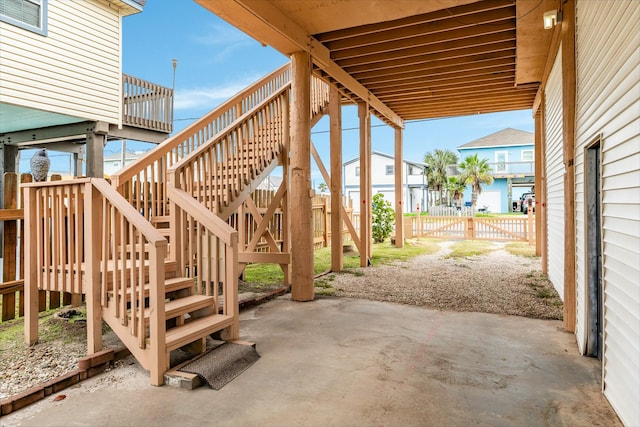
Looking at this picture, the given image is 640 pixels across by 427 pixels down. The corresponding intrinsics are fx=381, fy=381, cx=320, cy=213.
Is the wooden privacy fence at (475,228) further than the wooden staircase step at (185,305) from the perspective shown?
Yes

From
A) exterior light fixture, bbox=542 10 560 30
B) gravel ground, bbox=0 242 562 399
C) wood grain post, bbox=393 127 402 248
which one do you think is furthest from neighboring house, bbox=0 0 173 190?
exterior light fixture, bbox=542 10 560 30

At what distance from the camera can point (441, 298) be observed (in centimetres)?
520

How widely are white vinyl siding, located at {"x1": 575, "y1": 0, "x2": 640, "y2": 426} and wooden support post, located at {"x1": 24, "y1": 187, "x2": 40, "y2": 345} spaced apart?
439 centimetres

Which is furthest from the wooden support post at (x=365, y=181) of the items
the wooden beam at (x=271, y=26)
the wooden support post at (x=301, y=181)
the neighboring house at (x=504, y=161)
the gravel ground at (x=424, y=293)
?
the neighboring house at (x=504, y=161)

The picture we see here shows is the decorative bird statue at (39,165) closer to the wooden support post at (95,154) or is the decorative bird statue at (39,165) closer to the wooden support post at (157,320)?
the wooden support post at (157,320)

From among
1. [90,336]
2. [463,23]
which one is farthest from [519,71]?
[90,336]

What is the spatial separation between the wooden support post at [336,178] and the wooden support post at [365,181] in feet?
1.91

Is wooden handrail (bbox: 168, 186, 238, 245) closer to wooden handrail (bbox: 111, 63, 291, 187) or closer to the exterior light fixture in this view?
wooden handrail (bbox: 111, 63, 291, 187)

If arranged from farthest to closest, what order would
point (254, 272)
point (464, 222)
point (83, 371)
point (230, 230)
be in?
point (464, 222)
point (254, 272)
point (230, 230)
point (83, 371)

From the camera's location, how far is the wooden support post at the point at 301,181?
512 centimetres

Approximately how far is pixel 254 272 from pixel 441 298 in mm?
3704

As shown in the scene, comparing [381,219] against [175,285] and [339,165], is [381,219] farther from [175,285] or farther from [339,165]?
[175,285]

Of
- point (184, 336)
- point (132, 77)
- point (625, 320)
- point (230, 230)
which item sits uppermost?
point (132, 77)

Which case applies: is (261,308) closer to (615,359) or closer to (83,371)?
(83,371)
